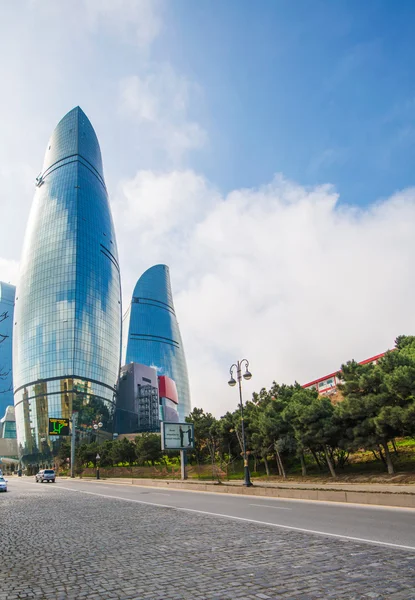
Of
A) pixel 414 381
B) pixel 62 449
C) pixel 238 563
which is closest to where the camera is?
pixel 238 563

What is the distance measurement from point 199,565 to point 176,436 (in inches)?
1369

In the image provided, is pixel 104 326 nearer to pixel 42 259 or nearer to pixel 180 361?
pixel 42 259

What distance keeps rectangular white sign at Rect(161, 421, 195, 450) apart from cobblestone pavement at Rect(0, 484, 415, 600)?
29664mm

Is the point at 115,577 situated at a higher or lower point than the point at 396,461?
higher

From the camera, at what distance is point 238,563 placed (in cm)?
634

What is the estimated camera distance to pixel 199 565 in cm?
635

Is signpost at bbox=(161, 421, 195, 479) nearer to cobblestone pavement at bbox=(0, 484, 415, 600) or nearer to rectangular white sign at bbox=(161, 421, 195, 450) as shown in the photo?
rectangular white sign at bbox=(161, 421, 195, 450)

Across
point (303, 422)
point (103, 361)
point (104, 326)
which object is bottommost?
point (303, 422)

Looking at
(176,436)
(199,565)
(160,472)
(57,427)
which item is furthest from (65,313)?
(199,565)

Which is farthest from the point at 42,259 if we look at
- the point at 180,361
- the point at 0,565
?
the point at 0,565

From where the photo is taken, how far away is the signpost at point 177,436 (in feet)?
129

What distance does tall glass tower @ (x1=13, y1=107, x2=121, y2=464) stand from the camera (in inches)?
4414

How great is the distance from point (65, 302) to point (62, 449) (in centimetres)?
3776

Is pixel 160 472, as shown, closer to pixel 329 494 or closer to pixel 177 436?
pixel 177 436
